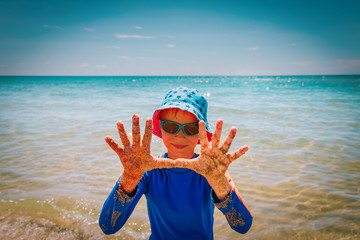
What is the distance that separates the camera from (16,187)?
354cm

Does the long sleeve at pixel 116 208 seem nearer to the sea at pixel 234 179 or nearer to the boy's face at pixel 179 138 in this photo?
the boy's face at pixel 179 138

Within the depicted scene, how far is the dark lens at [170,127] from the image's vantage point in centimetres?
155

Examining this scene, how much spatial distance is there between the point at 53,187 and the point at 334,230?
4027 millimetres

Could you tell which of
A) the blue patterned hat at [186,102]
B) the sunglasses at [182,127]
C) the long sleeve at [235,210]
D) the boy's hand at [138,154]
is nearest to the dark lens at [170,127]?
the sunglasses at [182,127]

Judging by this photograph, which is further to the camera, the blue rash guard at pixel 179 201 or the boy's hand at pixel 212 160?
the blue rash guard at pixel 179 201

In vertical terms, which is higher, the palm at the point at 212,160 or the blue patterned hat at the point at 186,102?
the blue patterned hat at the point at 186,102

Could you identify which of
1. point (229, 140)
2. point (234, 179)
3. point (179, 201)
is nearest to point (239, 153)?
point (229, 140)

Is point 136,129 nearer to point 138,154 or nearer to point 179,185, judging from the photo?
point 138,154

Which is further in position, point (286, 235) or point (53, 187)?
point (53, 187)

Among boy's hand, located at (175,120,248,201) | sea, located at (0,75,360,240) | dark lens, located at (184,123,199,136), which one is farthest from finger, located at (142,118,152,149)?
sea, located at (0,75,360,240)

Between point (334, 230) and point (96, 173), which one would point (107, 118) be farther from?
point (334, 230)

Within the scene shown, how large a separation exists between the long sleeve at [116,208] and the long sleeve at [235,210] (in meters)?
0.50

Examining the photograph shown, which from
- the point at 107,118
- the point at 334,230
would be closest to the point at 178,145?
the point at 334,230

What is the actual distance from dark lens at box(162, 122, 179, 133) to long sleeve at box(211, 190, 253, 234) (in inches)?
19.9
